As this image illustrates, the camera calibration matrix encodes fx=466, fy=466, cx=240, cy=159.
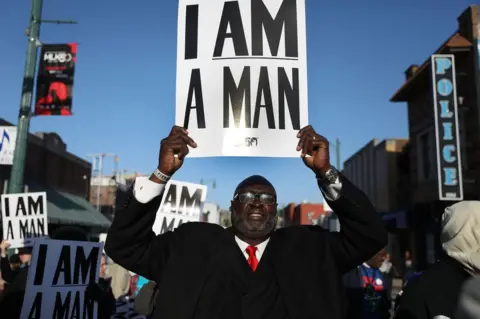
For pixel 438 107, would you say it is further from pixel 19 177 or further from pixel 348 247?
pixel 348 247

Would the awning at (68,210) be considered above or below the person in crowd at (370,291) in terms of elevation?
above

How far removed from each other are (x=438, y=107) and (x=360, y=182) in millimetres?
15062

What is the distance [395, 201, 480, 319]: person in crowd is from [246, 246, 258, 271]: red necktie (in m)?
0.78

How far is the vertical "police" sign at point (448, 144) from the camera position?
47.6ft

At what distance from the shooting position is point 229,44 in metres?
2.97

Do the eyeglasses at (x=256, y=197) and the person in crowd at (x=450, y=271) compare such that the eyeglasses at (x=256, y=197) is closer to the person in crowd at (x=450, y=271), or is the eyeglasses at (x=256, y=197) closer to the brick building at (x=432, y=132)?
the person in crowd at (x=450, y=271)

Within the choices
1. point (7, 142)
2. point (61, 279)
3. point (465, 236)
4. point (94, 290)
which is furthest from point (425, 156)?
point (465, 236)

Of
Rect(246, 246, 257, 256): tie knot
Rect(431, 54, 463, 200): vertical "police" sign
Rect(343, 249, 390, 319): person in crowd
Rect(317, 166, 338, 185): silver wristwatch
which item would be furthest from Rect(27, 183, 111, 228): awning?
Rect(317, 166, 338, 185): silver wristwatch

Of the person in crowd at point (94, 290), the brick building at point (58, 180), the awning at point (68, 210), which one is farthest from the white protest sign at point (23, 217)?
the awning at point (68, 210)

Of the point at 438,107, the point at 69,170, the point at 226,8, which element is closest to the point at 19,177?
the point at 226,8

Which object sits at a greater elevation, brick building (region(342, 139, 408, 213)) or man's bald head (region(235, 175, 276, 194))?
brick building (region(342, 139, 408, 213))

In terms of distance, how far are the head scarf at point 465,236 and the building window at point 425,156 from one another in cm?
1722

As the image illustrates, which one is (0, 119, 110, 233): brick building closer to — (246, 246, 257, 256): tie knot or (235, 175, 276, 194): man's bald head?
(235, 175, 276, 194): man's bald head

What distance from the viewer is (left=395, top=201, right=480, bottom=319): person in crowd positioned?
2096mm
